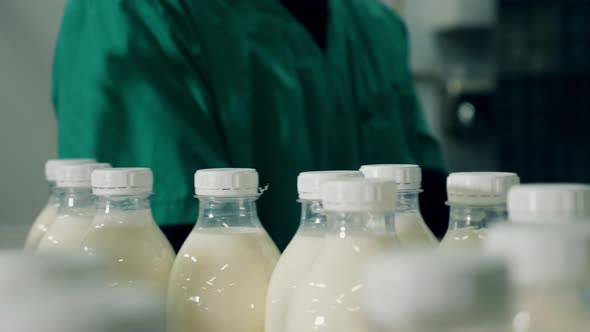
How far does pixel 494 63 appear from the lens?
2.92 metres

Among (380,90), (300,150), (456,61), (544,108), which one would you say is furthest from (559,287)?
(456,61)

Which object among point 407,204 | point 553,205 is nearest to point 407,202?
→ point 407,204

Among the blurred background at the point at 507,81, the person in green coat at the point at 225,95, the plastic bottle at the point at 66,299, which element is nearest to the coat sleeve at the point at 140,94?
the person in green coat at the point at 225,95

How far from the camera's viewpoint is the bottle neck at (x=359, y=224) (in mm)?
442

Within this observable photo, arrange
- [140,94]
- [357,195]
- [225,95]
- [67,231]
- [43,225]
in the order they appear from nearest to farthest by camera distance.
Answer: [357,195] → [67,231] → [43,225] → [140,94] → [225,95]

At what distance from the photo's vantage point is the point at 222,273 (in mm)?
558

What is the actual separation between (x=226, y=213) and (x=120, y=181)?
3.8 inches

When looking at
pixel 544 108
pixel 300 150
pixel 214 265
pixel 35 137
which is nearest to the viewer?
pixel 214 265

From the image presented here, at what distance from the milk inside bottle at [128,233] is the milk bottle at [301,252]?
4.7 inches

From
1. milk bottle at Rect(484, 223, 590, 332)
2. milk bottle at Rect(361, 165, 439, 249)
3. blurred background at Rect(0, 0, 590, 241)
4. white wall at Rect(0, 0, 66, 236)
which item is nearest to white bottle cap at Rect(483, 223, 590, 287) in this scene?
milk bottle at Rect(484, 223, 590, 332)

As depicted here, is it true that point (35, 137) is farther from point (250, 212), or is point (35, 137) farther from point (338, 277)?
point (338, 277)

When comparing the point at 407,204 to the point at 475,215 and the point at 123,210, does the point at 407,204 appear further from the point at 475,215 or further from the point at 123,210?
the point at 123,210

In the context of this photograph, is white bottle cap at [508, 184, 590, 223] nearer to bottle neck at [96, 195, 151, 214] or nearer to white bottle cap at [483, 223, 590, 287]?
white bottle cap at [483, 223, 590, 287]

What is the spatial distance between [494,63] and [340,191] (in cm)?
269
